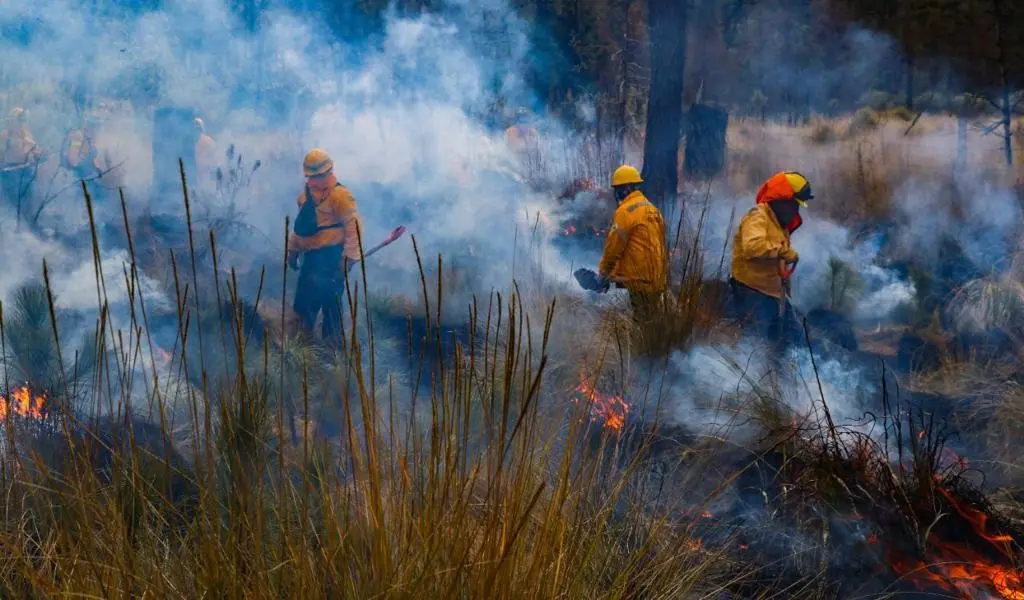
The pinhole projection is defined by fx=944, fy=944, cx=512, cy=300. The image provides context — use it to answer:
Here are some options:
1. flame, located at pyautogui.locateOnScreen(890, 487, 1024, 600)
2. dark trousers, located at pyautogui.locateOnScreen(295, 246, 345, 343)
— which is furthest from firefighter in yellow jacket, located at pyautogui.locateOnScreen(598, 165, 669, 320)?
flame, located at pyautogui.locateOnScreen(890, 487, 1024, 600)

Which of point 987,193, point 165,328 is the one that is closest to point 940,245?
point 987,193

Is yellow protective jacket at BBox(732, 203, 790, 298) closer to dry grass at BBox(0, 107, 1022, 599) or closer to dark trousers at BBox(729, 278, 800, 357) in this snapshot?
dark trousers at BBox(729, 278, 800, 357)

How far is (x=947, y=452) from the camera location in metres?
3.96

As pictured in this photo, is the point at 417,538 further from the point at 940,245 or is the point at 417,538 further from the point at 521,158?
the point at 940,245

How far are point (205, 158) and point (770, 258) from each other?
3328mm

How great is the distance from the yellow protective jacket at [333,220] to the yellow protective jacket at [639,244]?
57.8 inches

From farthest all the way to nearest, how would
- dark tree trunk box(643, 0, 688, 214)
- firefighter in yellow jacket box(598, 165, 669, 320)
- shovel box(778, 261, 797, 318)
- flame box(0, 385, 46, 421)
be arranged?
1. dark tree trunk box(643, 0, 688, 214)
2. shovel box(778, 261, 797, 318)
3. firefighter in yellow jacket box(598, 165, 669, 320)
4. flame box(0, 385, 46, 421)

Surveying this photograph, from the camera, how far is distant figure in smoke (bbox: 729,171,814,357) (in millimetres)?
4750

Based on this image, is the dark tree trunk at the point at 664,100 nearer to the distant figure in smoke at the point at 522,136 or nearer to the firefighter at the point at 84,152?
the distant figure in smoke at the point at 522,136

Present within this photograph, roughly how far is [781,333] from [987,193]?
3.38 metres

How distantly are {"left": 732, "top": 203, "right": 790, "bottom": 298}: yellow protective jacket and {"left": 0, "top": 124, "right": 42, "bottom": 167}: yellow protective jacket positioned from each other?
3809 mm

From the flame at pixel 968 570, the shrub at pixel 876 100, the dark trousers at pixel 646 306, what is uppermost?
the shrub at pixel 876 100

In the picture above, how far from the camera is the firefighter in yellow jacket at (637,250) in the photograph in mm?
4707

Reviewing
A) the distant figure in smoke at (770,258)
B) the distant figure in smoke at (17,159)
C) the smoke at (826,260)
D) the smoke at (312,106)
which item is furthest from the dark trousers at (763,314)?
the distant figure in smoke at (17,159)
